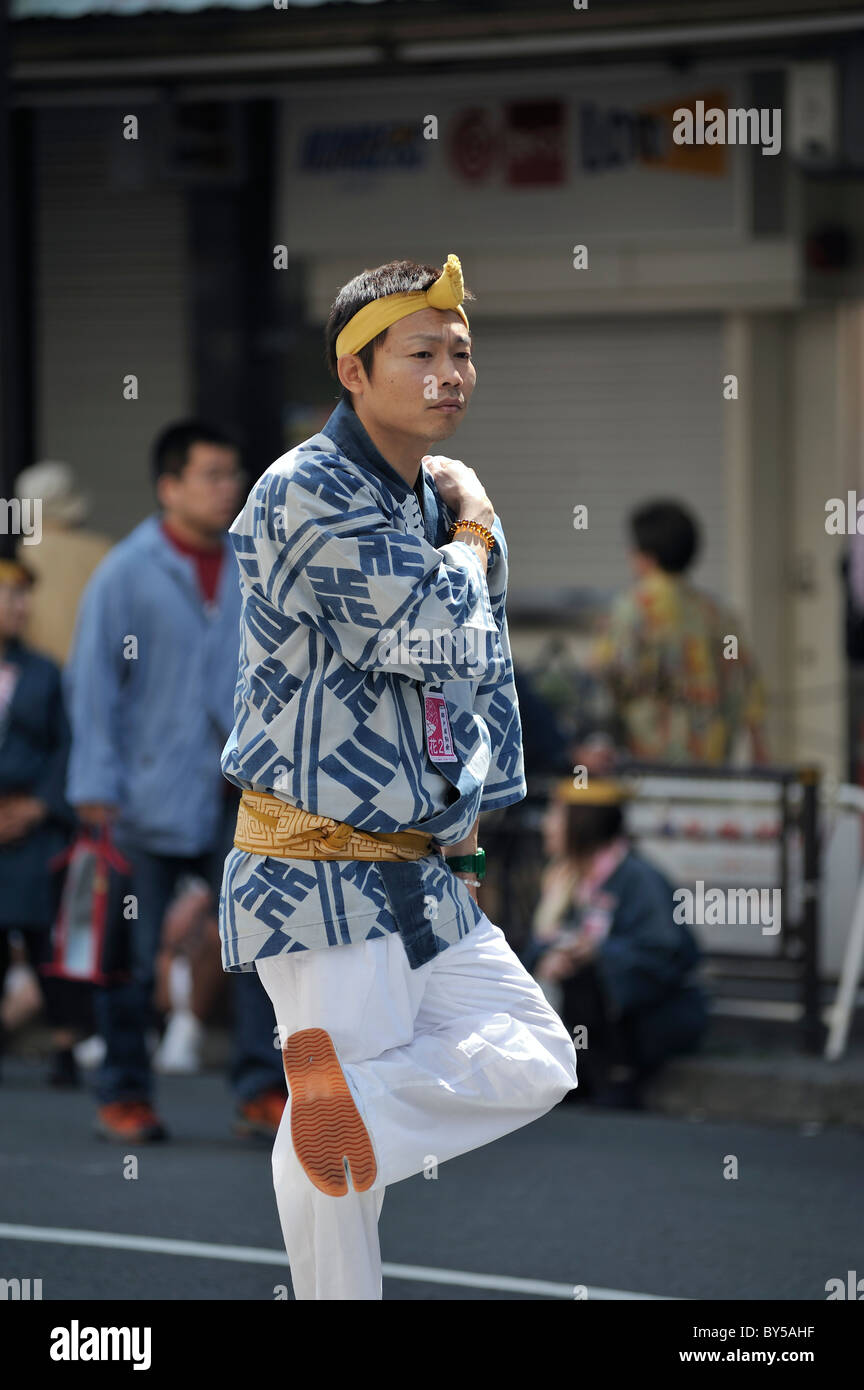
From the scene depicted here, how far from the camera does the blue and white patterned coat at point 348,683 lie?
151 inches

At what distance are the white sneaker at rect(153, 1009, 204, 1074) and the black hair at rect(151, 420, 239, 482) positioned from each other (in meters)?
2.41

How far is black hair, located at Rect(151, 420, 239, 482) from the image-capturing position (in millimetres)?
7273

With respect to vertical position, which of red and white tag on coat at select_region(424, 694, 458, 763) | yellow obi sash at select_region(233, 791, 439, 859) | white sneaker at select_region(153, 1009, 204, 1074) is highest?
red and white tag on coat at select_region(424, 694, 458, 763)

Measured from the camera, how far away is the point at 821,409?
427 inches

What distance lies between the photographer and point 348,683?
392 cm

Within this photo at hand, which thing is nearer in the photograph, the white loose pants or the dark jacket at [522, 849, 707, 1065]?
the white loose pants

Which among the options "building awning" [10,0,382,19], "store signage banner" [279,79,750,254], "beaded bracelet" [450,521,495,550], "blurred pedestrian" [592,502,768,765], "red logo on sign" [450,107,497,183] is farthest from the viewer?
"red logo on sign" [450,107,497,183]

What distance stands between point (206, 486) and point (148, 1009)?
1.66 metres


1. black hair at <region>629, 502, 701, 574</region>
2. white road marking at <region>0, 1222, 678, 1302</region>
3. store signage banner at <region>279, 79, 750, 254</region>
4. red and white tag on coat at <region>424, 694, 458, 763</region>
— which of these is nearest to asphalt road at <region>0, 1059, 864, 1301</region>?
white road marking at <region>0, 1222, 678, 1302</region>

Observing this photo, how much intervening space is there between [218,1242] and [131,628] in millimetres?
2143

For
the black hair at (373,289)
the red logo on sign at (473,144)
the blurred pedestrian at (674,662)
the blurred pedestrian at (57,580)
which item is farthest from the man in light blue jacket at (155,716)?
the red logo on sign at (473,144)

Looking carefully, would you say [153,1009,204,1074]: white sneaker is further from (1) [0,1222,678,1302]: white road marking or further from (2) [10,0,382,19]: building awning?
(2) [10,0,382,19]: building awning

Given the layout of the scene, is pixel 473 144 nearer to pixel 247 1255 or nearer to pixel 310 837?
pixel 247 1255

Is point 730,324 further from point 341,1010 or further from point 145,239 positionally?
point 341,1010
